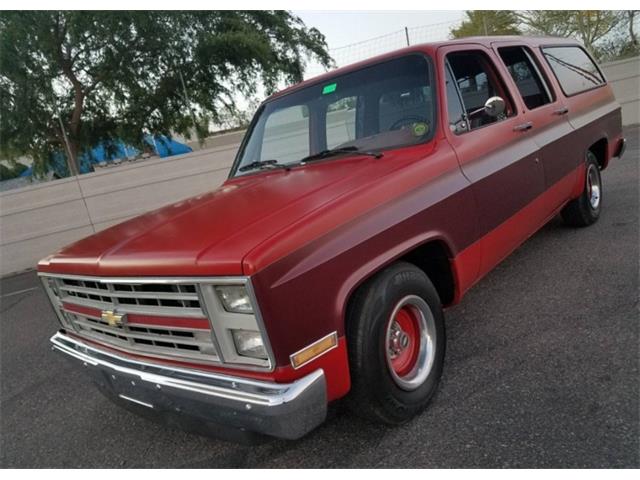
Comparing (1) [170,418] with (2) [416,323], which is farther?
(2) [416,323]

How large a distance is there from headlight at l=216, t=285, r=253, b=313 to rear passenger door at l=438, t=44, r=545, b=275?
165cm

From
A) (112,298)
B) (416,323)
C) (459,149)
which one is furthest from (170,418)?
(459,149)

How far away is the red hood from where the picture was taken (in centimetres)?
198

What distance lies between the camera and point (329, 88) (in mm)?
3471

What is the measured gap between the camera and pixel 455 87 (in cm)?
313

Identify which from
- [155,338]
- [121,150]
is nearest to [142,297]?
[155,338]

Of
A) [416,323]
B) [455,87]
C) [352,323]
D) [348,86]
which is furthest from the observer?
[348,86]

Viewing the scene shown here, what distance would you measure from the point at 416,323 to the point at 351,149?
1.16 metres

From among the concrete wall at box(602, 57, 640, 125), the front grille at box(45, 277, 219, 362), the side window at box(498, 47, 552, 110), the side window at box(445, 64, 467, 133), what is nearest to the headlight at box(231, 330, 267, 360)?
the front grille at box(45, 277, 219, 362)

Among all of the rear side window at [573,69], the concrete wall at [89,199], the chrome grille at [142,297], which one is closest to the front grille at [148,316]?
the chrome grille at [142,297]

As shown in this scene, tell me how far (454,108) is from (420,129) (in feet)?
0.97

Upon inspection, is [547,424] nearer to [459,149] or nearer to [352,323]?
[352,323]

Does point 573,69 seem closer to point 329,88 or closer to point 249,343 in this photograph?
point 329,88

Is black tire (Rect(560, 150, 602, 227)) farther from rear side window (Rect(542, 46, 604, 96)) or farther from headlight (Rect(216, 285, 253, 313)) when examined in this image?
headlight (Rect(216, 285, 253, 313))
